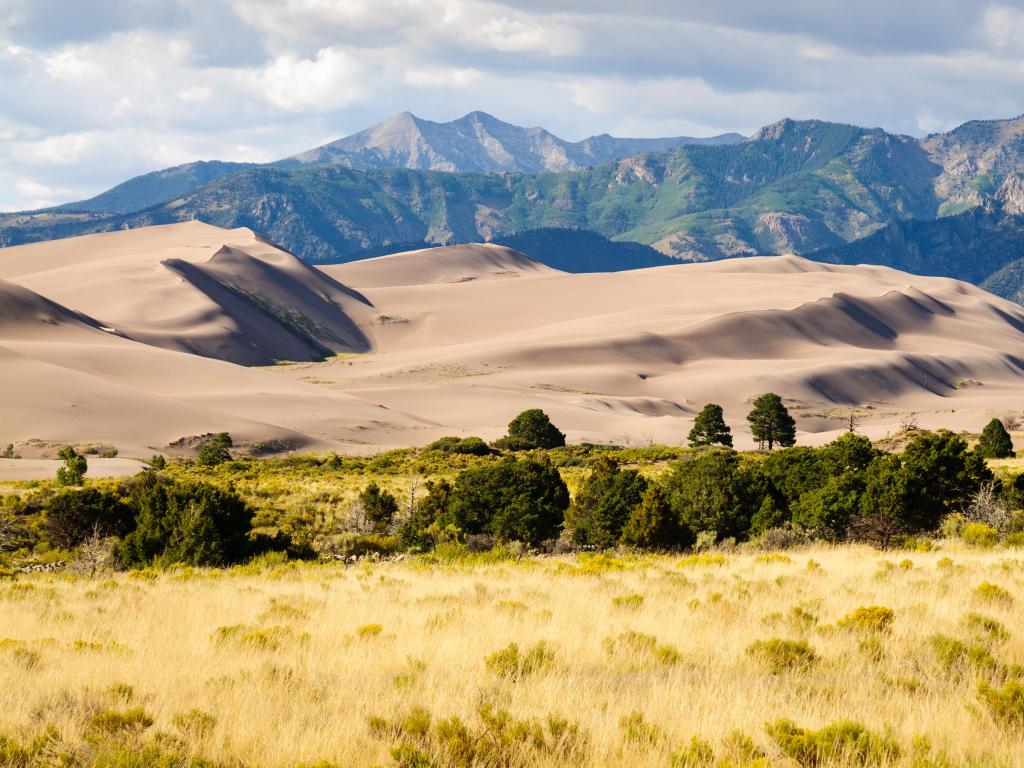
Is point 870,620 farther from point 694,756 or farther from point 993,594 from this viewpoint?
point 694,756

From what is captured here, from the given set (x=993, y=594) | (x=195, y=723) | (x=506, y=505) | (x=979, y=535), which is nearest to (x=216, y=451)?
(x=506, y=505)

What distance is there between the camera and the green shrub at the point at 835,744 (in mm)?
6863

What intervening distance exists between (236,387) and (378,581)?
104m

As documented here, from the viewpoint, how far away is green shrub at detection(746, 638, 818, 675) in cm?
962

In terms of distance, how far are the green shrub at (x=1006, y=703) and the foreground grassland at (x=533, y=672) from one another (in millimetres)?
18

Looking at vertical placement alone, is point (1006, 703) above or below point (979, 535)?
above

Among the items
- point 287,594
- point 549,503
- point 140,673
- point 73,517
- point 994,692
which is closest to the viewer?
point 994,692

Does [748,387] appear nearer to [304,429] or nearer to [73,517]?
[304,429]

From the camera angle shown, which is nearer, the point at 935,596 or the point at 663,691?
the point at 663,691

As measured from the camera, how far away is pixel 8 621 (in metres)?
13.3

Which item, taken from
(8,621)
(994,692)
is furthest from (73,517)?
(994,692)

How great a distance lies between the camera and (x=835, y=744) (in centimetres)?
695

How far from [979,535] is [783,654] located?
16.1 meters

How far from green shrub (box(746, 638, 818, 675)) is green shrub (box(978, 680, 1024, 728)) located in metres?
1.86
